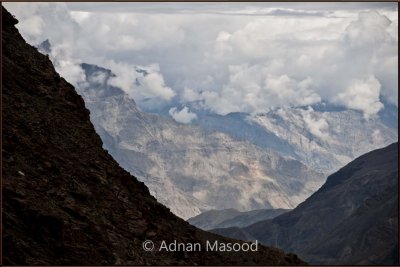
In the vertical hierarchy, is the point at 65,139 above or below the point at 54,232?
above

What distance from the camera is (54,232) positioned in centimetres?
5394

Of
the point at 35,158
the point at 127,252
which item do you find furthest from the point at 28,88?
the point at 127,252

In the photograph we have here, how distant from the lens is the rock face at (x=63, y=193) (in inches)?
2096

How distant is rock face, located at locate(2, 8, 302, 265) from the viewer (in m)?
53.2

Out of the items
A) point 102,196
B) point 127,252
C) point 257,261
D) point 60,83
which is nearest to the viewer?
point 127,252

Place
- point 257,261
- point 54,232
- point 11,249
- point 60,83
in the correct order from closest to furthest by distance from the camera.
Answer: point 11,249 < point 54,232 < point 257,261 < point 60,83

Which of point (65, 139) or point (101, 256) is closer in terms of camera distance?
point (101, 256)

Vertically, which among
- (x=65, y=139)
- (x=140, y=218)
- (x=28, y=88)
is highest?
(x=28, y=88)

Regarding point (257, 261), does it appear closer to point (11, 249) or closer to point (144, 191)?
point (144, 191)

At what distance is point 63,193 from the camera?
59.8m

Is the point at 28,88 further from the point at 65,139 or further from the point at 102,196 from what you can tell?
the point at 102,196

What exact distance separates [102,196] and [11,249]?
53.8ft

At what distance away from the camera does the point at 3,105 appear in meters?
64.6

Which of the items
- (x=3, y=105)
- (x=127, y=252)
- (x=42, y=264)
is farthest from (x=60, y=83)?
(x=42, y=264)
